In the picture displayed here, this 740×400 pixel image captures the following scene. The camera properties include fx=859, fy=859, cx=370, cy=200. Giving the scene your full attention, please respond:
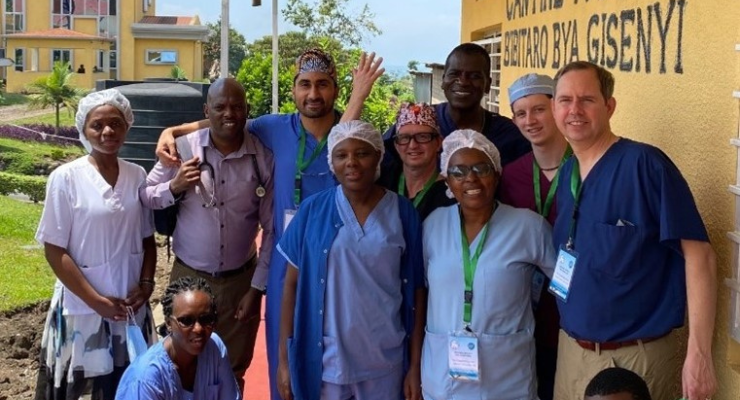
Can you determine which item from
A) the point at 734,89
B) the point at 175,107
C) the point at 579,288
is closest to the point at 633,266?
the point at 579,288

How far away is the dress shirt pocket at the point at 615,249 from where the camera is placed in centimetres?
262

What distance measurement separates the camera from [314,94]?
12.3ft

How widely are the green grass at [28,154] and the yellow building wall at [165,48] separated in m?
15.7

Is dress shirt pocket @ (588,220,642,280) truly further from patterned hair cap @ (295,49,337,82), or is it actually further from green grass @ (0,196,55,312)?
green grass @ (0,196,55,312)

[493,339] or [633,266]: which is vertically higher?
[633,266]

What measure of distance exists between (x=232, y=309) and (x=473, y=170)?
1.63 m

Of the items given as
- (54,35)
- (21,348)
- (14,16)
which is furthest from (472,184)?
(14,16)

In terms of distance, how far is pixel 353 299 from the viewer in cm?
311

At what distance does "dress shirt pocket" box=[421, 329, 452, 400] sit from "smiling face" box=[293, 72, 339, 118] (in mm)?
1200

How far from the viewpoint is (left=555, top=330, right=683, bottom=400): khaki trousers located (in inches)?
106

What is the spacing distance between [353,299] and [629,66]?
176 centimetres

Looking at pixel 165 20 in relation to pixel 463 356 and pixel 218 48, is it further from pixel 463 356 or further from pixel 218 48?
pixel 463 356

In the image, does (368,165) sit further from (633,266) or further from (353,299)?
(633,266)

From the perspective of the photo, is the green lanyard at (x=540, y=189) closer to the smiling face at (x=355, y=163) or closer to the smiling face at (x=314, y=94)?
the smiling face at (x=355, y=163)
